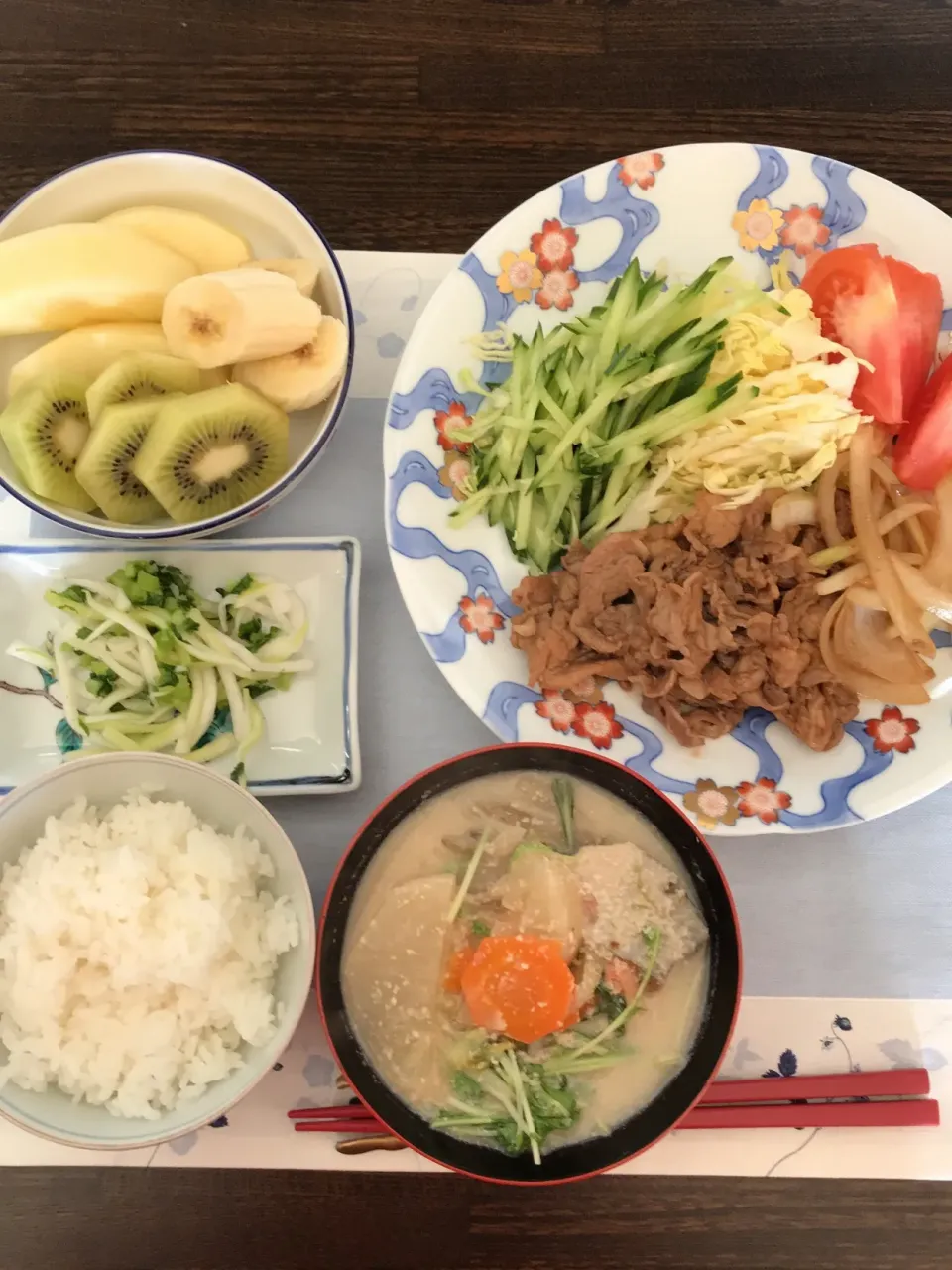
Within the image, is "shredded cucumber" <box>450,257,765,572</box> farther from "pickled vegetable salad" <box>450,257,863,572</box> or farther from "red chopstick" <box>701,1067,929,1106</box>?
"red chopstick" <box>701,1067,929,1106</box>

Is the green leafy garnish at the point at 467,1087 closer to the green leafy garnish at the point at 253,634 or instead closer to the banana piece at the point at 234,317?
the green leafy garnish at the point at 253,634

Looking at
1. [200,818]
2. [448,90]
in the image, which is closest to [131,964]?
[200,818]

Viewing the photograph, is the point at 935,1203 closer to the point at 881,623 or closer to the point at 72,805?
the point at 881,623

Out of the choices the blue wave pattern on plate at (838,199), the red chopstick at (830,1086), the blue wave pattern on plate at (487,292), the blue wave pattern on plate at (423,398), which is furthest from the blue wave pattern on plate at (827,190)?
the red chopstick at (830,1086)

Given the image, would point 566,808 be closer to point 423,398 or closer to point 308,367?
point 423,398

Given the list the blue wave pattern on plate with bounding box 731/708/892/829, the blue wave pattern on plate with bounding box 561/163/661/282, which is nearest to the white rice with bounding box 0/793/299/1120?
the blue wave pattern on plate with bounding box 731/708/892/829
